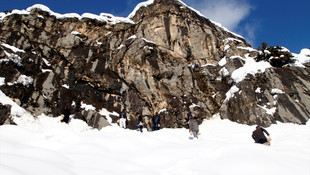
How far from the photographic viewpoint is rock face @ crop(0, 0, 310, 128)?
61.2 feet

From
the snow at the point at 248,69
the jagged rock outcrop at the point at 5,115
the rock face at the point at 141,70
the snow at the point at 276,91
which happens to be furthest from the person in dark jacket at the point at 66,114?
the snow at the point at 276,91

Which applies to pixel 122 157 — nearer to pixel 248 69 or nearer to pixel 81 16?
pixel 248 69

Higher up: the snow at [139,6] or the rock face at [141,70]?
the snow at [139,6]

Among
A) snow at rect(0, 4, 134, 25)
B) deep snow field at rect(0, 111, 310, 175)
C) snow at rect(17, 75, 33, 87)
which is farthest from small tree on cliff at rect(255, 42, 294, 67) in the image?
snow at rect(17, 75, 33, 87)

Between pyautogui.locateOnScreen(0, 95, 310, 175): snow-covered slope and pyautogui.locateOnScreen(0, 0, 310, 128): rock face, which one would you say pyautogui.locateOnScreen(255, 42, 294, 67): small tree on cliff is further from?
pyautogui.locateOnScreen(0, 95, 310, 175): snow-covered slope

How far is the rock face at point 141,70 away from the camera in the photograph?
61.2ft

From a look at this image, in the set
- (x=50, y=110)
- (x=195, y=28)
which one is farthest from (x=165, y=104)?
(x=195, y=28)

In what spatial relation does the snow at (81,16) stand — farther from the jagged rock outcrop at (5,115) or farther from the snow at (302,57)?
the snow at (302,57)

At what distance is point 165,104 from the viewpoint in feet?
73.0

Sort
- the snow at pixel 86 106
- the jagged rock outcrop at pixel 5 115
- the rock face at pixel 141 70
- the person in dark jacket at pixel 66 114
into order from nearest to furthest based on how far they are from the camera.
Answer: the jagged rock outcrop at pixel 5 115 < the person in dark jacket at pixel 66 114 < the rock face at pixel 141 70 < the snow at pixel 86 106

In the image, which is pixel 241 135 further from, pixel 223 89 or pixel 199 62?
pixel 199 62

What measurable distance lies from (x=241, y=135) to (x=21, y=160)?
Result: 1336 centimetres

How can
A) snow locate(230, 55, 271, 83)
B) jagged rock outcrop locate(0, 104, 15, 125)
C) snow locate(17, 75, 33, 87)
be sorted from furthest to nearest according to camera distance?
snow locate(230, 55, 271, 83), snow locate(17, 75, 33, 87), jagged rock outcrop locate(0, 104, 15, 125)

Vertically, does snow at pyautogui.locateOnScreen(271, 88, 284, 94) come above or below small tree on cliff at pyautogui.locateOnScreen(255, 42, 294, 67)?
below
